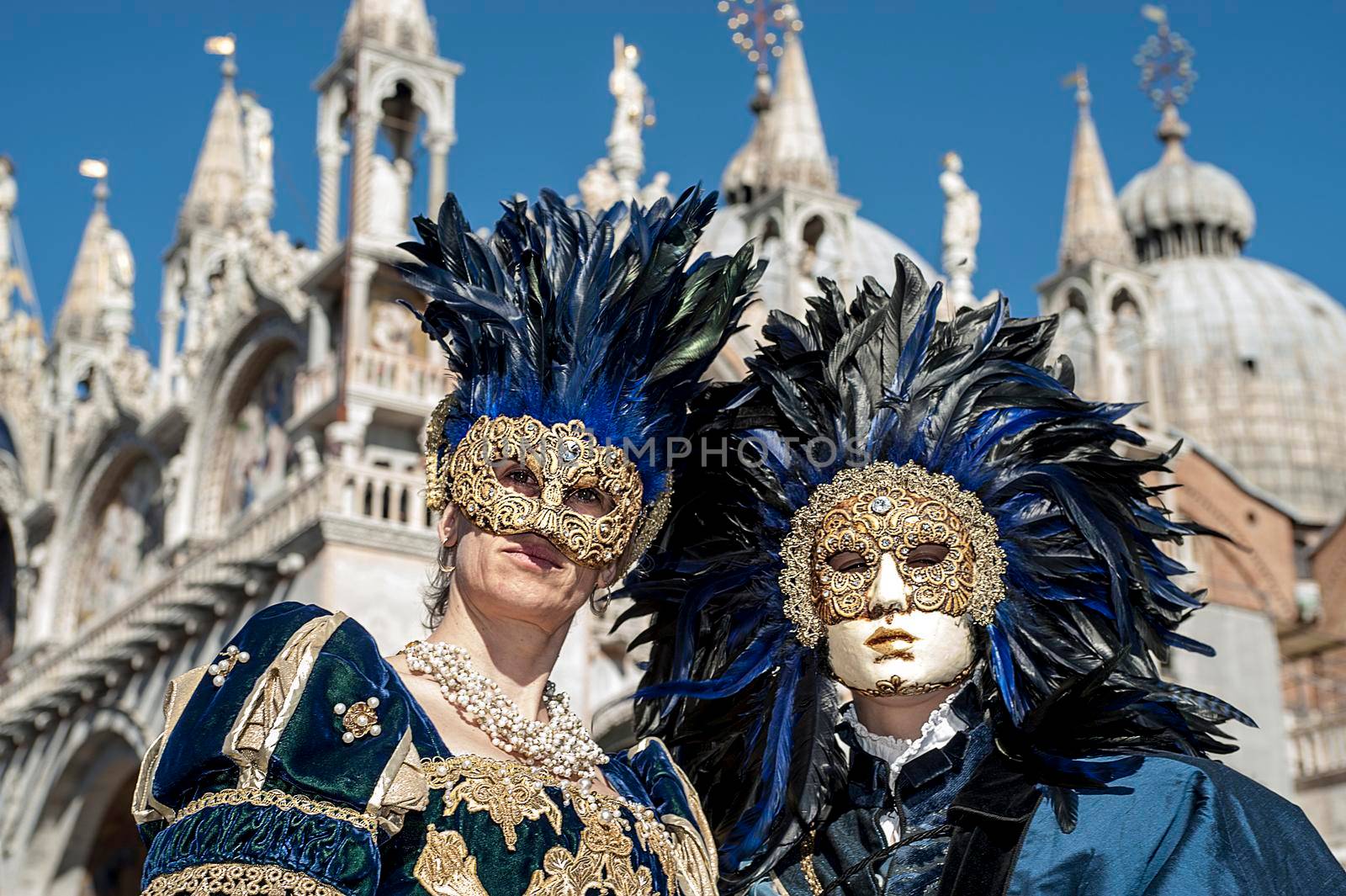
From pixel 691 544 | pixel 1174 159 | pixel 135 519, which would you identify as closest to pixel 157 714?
pixel 135 519

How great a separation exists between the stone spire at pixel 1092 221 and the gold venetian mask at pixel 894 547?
1556cm

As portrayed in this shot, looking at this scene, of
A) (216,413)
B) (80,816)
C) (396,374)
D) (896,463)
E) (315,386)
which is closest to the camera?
(896,463)

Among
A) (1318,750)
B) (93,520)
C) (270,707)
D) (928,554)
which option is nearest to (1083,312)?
(1318,750)

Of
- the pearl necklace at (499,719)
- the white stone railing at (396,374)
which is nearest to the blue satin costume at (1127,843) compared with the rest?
the pearl necklace at (499,719)

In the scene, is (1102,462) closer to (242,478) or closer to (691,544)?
(691,544)

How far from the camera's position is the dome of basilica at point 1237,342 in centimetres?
3144

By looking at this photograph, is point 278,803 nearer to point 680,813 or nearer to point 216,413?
point 680,813

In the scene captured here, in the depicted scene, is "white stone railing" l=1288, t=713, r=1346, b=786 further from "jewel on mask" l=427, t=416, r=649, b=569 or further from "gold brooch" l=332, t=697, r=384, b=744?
"gold brooch" l=332, t=697, r=384, b=744

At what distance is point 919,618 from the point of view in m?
3.40

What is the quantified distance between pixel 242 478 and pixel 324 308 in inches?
94.9

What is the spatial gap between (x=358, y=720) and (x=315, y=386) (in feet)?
41.9

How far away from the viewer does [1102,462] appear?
11.9ft

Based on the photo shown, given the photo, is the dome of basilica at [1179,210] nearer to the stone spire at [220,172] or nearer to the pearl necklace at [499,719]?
the stone spire at [220,172]

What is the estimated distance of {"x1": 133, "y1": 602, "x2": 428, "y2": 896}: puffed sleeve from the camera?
2.69 m
